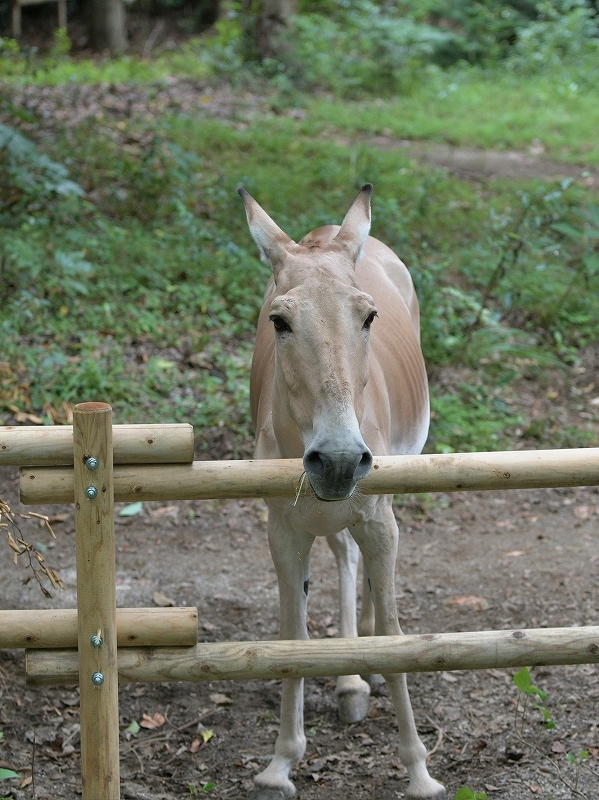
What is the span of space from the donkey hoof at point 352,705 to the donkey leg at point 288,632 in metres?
0.43

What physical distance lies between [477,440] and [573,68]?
1179 centimetres

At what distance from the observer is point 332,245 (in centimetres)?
332

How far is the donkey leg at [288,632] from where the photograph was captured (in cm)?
361

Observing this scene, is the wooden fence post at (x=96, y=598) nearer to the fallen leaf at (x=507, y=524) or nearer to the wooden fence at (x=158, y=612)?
A: the wooden fence at (x=158, y=612)

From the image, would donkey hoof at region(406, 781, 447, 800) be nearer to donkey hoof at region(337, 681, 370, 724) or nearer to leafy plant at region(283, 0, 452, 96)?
donkey hoof at region(337, 681, 370, 724)

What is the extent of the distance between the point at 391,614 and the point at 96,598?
53.4 inches

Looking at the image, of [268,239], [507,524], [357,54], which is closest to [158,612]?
[268,239]

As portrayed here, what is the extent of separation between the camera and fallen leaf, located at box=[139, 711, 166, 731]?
13.4 feet

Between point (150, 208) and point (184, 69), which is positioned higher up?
point (184, 69)

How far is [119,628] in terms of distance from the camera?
2.84 meters

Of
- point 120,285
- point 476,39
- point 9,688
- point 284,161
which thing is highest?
point 476,39

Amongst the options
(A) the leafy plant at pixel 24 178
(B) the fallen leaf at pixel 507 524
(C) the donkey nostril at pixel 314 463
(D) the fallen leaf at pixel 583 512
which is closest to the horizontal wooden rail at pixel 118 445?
(C) the donkey nostril at pixel 314 463

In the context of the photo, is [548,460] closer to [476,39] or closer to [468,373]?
[468,373]

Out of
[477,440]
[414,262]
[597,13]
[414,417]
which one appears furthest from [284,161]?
[597,13]
